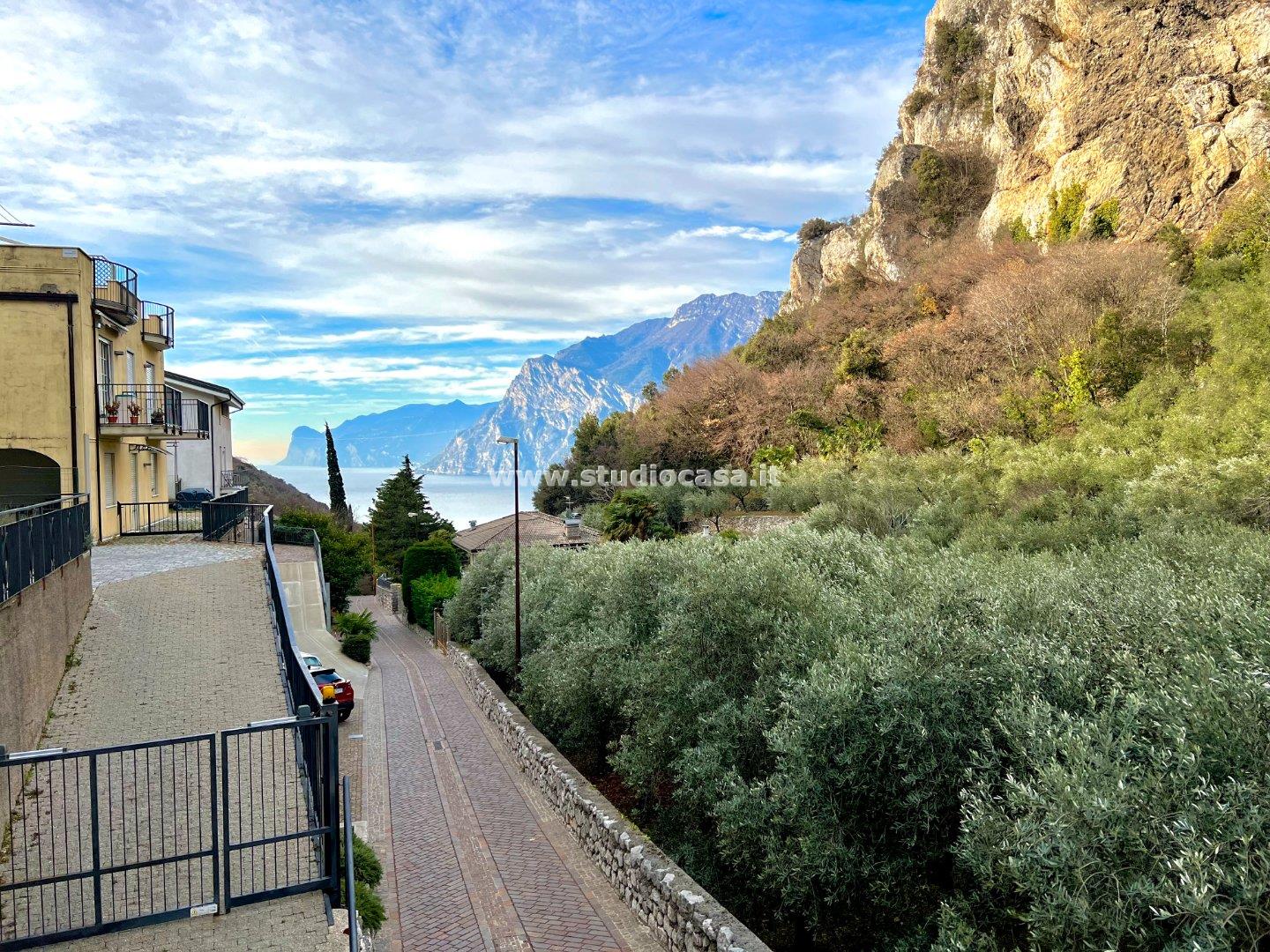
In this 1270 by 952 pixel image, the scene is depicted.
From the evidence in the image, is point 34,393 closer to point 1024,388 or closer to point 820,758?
point 820,758

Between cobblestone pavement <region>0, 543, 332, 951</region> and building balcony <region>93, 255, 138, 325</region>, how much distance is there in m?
7.06

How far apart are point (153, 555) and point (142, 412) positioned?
708cm

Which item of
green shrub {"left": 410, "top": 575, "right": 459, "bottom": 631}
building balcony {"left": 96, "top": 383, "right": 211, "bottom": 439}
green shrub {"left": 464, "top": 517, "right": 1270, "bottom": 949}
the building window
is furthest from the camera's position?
green shrub {"left": 410, "top": 575, "right": 459, "bottom": 631}

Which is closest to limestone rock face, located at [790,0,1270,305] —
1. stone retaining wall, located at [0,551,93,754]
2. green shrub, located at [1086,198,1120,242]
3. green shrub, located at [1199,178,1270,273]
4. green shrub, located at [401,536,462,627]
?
green shrub, located at [1086,198,1120,242]

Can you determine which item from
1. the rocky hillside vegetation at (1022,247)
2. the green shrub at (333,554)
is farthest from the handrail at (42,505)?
the rocky hillside vegetation at (1022,247)

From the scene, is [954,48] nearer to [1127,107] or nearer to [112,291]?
[1127,107]

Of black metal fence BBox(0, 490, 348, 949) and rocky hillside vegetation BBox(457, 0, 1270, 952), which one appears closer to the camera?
rocky hillside vegetation BBox(457, 0, 1270, 952)

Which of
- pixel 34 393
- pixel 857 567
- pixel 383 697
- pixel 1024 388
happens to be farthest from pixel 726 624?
pixel 1024 388

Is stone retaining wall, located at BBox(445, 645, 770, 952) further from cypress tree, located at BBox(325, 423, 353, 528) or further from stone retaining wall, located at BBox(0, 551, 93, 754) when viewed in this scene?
cypress tree, located at BBox(325, 423, 353, 528)

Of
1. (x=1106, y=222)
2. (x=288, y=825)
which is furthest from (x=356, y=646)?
(x=1106, y=222)

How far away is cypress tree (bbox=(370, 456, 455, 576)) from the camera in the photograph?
5531 cm

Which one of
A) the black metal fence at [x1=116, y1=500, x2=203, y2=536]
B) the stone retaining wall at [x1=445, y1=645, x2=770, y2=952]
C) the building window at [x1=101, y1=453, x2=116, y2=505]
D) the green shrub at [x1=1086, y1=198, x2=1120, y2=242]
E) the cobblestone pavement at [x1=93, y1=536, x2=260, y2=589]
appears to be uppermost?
the green shrub at [x1=1086, y1=198, x2=1120, y2=242]

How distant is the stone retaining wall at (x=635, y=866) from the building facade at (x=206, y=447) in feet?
67.1

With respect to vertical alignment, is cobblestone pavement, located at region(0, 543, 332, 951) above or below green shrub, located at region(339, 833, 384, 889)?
above
